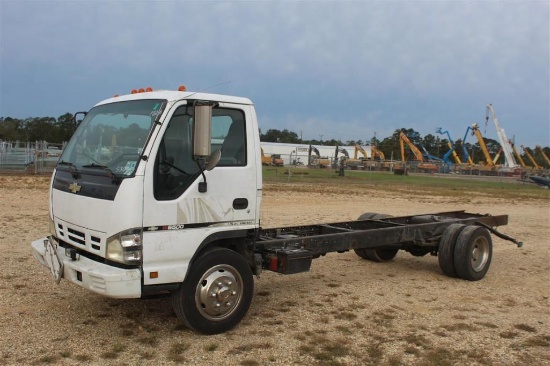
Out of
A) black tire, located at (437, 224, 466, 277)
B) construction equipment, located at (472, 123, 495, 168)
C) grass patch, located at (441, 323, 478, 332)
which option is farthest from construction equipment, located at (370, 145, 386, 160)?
grass patch, located at (441, 323, 478, 332)

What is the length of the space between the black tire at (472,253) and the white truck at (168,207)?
3245 millimetres

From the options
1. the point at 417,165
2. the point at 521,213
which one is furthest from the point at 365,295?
the point at 417,165

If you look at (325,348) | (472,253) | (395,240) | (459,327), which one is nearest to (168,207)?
(325,348)

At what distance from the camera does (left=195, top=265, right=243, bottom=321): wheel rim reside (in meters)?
4.88

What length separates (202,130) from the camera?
446 cm

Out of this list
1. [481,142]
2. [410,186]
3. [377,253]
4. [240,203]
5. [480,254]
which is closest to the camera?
[240,203]

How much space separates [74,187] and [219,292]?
69.4 inches

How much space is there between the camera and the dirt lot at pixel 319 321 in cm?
466

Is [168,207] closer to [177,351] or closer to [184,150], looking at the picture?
[184,150]

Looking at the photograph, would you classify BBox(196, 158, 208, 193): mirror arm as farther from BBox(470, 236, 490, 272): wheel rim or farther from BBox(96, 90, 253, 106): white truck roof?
BBox(470, 236, 490, 272): wheel rim

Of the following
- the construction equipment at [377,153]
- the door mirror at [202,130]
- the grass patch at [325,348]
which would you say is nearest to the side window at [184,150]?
the door mirror at [202,130]

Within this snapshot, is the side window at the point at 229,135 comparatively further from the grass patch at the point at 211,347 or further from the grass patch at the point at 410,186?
the grass patch at the point at 410,186

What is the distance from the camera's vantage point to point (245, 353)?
4668mm

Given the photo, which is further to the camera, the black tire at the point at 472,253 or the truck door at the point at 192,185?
the black tire at the point at 472,253
